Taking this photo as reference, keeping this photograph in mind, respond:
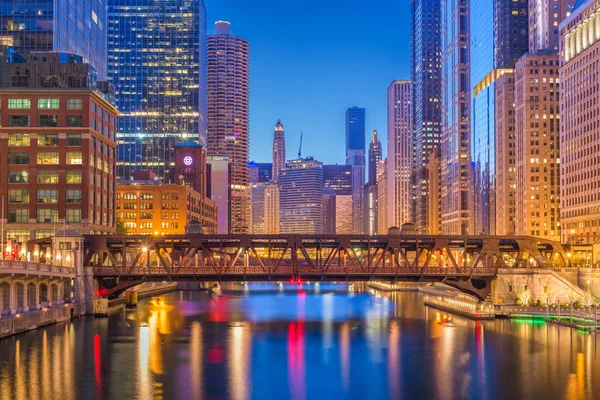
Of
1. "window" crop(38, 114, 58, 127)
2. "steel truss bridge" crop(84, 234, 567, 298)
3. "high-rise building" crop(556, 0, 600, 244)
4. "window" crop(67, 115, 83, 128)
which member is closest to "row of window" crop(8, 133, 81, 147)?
"window" crop(67, 115, 83, 128)

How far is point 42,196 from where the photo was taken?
138875 mm

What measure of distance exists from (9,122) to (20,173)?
8942 millimetres

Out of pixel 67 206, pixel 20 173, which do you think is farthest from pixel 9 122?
pixel 67 206

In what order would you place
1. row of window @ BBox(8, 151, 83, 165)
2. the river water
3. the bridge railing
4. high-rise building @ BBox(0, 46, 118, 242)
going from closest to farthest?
the river water
the bridge railing
high-rise building @ BBox(0, 46, 118, 242)
row of window @ BBox(8, 151, 83, 165)

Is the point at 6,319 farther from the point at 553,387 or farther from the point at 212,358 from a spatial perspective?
the point at 553,387

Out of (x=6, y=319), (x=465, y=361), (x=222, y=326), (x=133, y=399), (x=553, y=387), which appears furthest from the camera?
(x=222, y=326)

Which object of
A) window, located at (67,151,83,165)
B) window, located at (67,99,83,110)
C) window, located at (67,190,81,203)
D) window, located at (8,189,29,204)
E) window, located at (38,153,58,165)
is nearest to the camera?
window, located at (67,99,83,110)

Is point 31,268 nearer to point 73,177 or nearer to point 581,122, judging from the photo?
point 73,177

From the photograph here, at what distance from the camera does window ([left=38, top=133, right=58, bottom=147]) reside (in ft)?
452

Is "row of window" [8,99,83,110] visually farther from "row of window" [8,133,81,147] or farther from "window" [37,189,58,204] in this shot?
"window" [37,189,58,204]

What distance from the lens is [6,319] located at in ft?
280

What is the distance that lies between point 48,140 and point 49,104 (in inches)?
244

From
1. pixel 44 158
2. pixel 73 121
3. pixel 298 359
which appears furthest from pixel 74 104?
pixel 298 359

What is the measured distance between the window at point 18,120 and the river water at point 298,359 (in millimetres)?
41698
